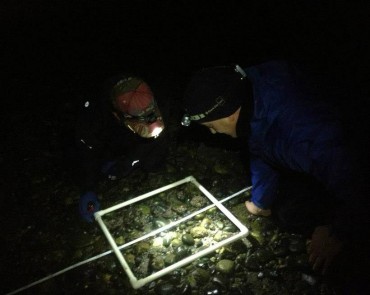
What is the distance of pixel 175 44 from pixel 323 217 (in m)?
6.90

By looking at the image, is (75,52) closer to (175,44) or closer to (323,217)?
(175,44)

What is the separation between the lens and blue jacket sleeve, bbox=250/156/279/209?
134 inches

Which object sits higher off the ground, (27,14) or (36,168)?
(27,14)

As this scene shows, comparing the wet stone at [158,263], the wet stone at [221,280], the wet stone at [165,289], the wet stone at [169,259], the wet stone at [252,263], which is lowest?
the wet stone at [165,289]

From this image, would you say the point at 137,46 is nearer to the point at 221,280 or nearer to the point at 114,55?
the point at 114,55

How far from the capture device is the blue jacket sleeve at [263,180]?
11.2 feet

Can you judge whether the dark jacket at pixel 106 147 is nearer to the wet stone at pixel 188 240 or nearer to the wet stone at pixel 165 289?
the wet stone at pixel 188 240

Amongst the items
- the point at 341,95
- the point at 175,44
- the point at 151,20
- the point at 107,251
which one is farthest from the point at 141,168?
the point at 151,20

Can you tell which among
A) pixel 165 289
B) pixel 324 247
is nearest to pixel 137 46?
pixel 165 289

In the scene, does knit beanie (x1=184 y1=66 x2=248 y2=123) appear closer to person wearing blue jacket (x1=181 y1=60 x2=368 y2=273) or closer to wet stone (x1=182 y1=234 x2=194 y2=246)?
person wearing blue jacket (x1=181 y1=60 x2=368 y2=273)

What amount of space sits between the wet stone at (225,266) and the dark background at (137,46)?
2169 mm

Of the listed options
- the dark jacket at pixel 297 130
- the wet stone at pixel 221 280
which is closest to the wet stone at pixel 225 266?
the wet stone at pixel 221 280

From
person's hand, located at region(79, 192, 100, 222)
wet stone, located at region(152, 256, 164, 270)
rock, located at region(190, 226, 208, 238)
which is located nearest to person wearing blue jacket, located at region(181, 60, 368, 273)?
rock, located at region(190, 226, 208, 238)

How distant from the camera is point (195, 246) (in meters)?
3.66
